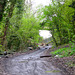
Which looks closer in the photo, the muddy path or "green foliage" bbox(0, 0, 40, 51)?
the muddy path

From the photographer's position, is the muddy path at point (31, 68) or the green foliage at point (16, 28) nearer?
the muddy path at point (31, 68)

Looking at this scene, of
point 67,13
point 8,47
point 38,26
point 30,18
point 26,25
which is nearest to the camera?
point 67,13

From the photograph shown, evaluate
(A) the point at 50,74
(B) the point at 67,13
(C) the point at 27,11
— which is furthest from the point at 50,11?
(A) the point at 50,74

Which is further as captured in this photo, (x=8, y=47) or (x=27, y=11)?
(x=27, y=11)

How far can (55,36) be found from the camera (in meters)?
18.0

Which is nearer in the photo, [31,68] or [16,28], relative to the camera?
[31,68]

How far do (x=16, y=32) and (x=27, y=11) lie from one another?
19.8ft

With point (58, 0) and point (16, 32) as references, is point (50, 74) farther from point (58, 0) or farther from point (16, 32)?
point (58, 0)

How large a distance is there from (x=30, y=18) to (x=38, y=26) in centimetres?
275

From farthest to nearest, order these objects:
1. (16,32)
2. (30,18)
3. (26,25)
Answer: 1. (30,18)
2. (26,25)
3. (16,32)

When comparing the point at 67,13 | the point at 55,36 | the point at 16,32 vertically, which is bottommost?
the point at 55,36

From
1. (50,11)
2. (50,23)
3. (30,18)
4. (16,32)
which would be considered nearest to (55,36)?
(50,23)

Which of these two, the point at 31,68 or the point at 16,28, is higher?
the point at 16,28

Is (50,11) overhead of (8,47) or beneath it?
overhead
